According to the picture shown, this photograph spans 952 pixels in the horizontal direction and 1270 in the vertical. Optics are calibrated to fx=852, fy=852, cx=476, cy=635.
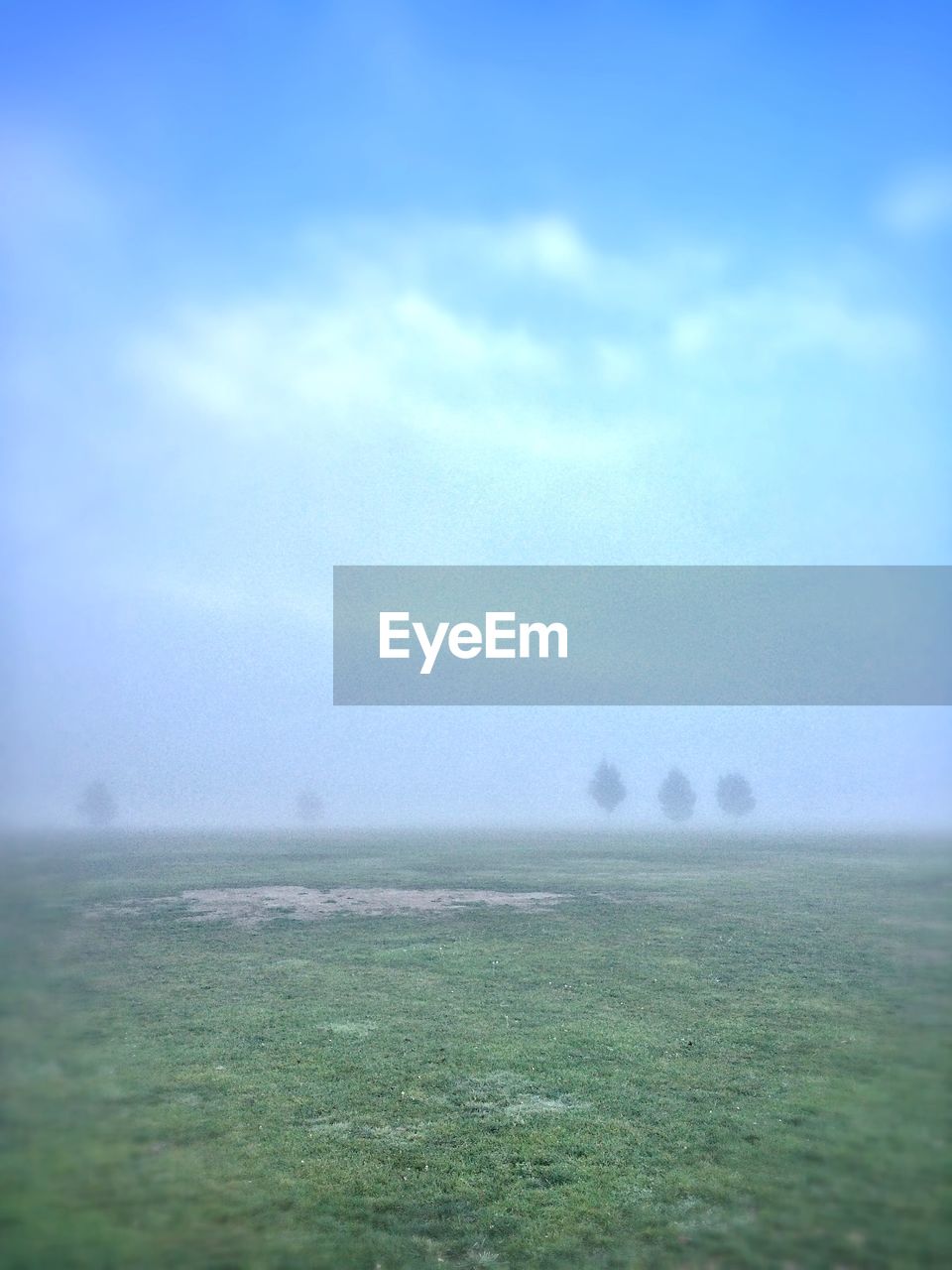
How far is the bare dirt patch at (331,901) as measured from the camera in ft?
92.1

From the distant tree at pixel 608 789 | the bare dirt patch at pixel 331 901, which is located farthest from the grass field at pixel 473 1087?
the distant tree at pixel 608 789

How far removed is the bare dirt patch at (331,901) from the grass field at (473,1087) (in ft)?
5.49

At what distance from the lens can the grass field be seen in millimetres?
5109

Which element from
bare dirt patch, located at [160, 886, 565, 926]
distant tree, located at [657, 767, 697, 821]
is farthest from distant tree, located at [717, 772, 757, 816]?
bare dirt patch, located at [160, 886, 565, 926]

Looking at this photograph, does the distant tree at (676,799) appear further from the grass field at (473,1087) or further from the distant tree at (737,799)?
the grass field at (473,1087)

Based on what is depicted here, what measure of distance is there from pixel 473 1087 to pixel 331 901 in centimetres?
2012

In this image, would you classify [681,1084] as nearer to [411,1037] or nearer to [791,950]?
[411,1037]

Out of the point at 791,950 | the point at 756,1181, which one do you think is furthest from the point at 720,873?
the point at 756,1181

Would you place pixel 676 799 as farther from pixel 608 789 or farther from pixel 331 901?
pixel 331 901

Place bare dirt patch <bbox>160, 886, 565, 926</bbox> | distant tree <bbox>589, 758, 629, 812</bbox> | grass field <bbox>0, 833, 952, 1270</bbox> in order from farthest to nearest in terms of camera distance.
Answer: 1. distant tree <bbox>589, 758, 629, 812</bbox>
2. bare dirt patch <bbox>160, 886, 565, 926</bbox>
3. grass field <bbox>0, 833, 952, 1270</bbox>

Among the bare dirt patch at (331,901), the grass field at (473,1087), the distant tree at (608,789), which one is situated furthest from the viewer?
the distant tree at (608,789)

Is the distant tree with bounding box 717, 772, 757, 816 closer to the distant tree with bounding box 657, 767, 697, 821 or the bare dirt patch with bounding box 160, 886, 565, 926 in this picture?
the distant tree with bounding box 657, 767, 697, 821

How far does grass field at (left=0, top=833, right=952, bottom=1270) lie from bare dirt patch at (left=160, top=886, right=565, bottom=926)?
1672 mm

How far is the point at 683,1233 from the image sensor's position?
26.0 ft
